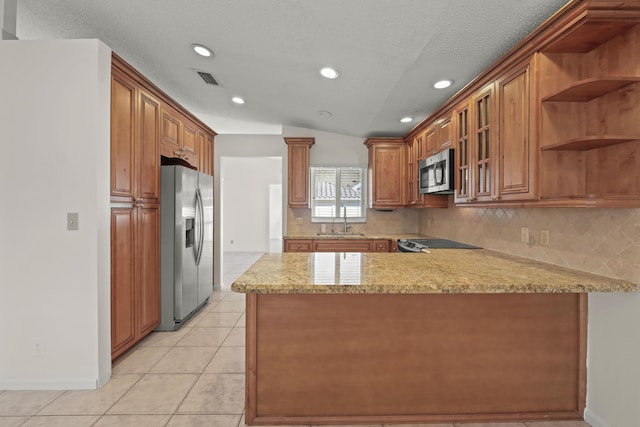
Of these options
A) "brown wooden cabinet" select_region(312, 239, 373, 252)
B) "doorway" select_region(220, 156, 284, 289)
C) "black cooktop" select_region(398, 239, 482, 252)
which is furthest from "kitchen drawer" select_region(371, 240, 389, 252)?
"doorway" select_region(220, 156, 284, 289)

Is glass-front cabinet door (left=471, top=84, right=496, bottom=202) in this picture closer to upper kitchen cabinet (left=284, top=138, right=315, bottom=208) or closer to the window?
the window

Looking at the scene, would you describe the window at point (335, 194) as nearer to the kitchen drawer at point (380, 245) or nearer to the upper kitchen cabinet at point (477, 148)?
the kitchen drawer at point (380, 245)

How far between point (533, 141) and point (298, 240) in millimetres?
2947

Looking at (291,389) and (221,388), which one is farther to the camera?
(221,388)

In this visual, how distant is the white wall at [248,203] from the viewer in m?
8.70

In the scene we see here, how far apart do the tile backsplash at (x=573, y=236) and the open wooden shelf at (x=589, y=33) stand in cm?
91

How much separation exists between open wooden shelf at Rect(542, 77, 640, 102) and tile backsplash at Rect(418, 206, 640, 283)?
25.1 inches

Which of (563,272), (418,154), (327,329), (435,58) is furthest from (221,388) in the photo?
(418,154)

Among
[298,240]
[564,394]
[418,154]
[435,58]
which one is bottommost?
[564,394]

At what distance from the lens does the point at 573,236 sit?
1910 millimetres

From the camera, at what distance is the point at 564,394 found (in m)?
1.77

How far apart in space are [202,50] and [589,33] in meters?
2.64

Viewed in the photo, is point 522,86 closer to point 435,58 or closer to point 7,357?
point 435,58

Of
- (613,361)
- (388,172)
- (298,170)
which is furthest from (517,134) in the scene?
(298,170)
